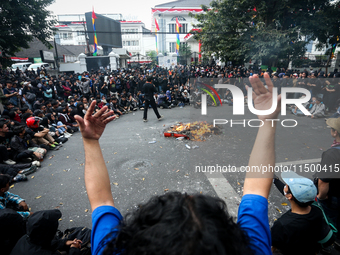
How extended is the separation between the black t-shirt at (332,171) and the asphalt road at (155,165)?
→ 1017 millimetres

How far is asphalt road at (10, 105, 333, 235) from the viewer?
359 cm

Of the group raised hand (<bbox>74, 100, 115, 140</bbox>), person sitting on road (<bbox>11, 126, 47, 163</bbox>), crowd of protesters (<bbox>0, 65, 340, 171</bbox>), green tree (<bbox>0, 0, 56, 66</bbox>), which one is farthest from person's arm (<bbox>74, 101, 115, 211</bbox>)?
green tree (<bbox>0, 0, 56, 66</bbox>)

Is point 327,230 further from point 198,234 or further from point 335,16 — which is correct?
point 335,16

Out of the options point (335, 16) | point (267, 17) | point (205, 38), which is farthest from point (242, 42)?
point (335, 16)

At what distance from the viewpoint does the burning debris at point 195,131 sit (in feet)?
21.0

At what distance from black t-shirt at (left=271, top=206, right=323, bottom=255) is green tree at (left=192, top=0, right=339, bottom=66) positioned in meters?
13.6

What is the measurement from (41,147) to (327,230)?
6.46 meters

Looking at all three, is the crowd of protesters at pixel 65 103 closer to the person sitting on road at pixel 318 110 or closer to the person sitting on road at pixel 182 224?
the person sitting on road at pixel 318 110

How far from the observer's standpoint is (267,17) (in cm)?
1365

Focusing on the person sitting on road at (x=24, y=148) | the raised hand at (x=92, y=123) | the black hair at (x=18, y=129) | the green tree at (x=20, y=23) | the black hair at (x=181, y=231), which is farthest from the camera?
the green tree at (x=20, y=23)

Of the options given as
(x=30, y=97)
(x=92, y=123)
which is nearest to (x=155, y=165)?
(x=92, y=123)

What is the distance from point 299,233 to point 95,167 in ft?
6.21

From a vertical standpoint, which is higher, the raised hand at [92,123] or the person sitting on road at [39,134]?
the raised hand at [92,123]

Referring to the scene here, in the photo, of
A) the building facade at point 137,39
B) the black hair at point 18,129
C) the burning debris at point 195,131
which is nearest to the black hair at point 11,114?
the black hair at point 18,129
